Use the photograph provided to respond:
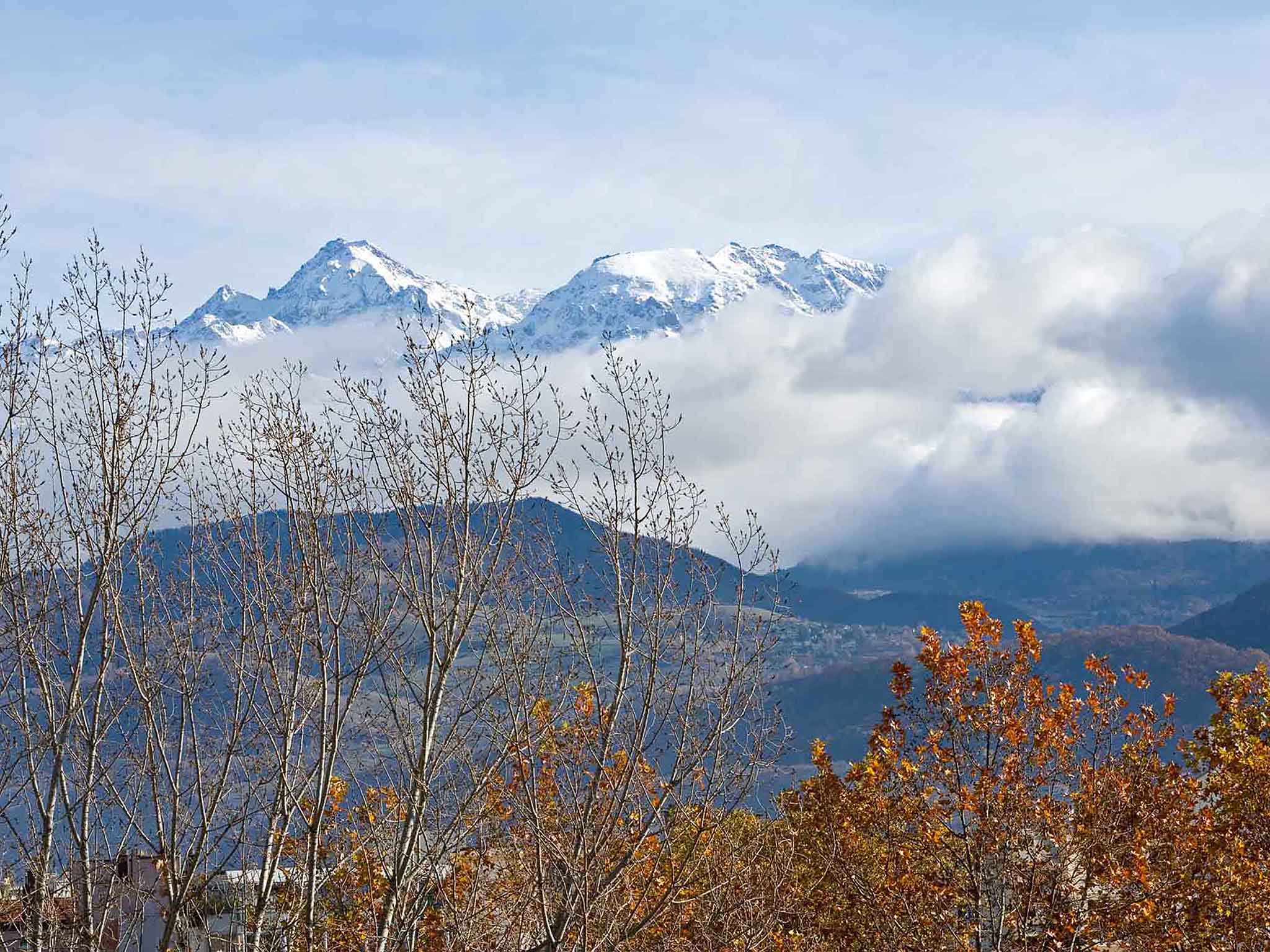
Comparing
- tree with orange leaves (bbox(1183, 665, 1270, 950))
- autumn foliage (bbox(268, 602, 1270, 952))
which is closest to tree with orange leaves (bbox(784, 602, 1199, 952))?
autumn foliage (bbox(268, 602, 1270, 952))

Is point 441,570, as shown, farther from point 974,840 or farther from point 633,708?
point 974,840

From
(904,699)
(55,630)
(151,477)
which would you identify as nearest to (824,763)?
(904,699)

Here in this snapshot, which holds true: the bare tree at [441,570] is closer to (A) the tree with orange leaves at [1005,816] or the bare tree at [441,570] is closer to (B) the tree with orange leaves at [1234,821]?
(A) the tree with orange leaves at [1005,816]

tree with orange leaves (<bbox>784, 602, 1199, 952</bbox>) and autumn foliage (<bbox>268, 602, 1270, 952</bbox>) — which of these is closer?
autumn foliage (<bbox>268, 602, 1270, 952</bbox>)

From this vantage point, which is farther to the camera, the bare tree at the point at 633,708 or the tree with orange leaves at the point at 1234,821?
the tree with orange leaves at the point at 1234,821

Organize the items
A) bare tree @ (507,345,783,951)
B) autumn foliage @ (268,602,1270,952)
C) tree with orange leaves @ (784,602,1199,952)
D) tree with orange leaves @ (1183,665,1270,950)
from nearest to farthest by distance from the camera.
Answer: bare tree @ (507,345,783,951) → autumn foliage @ (268,602,1270,952) → tree with orange leaves @ (784,602,1199,952) → tree with orange leaves @ (1183,665,1270,950)

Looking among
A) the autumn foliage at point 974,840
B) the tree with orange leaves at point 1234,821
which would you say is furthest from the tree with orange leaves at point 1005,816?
the tree with orange leaves at point 1234,821

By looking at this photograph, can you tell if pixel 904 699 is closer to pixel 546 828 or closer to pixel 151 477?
pixel 546 828

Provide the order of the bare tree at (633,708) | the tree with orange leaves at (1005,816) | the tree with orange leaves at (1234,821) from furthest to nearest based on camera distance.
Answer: the tree with orange leaves at (1234,821)
the tree with orange leaves at (1005,816)
the bare tree at (633,708)

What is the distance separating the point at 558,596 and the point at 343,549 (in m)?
3.16

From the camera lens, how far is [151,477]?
624 inches

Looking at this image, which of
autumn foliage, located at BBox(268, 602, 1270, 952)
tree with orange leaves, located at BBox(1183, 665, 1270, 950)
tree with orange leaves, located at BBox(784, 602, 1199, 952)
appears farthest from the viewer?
tree with orange leaves, located at BBox(1183, 665, 1270, 950)

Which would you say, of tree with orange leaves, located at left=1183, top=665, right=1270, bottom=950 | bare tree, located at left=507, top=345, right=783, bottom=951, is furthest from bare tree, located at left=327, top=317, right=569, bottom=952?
tree with orange leaves, located at left=1183, top=665, right=1270, bottom=950

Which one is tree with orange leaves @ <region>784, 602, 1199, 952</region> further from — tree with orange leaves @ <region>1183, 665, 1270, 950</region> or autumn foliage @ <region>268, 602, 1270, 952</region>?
tree with orange leaves @ <region>1183, 665, 1270, 950</region>
